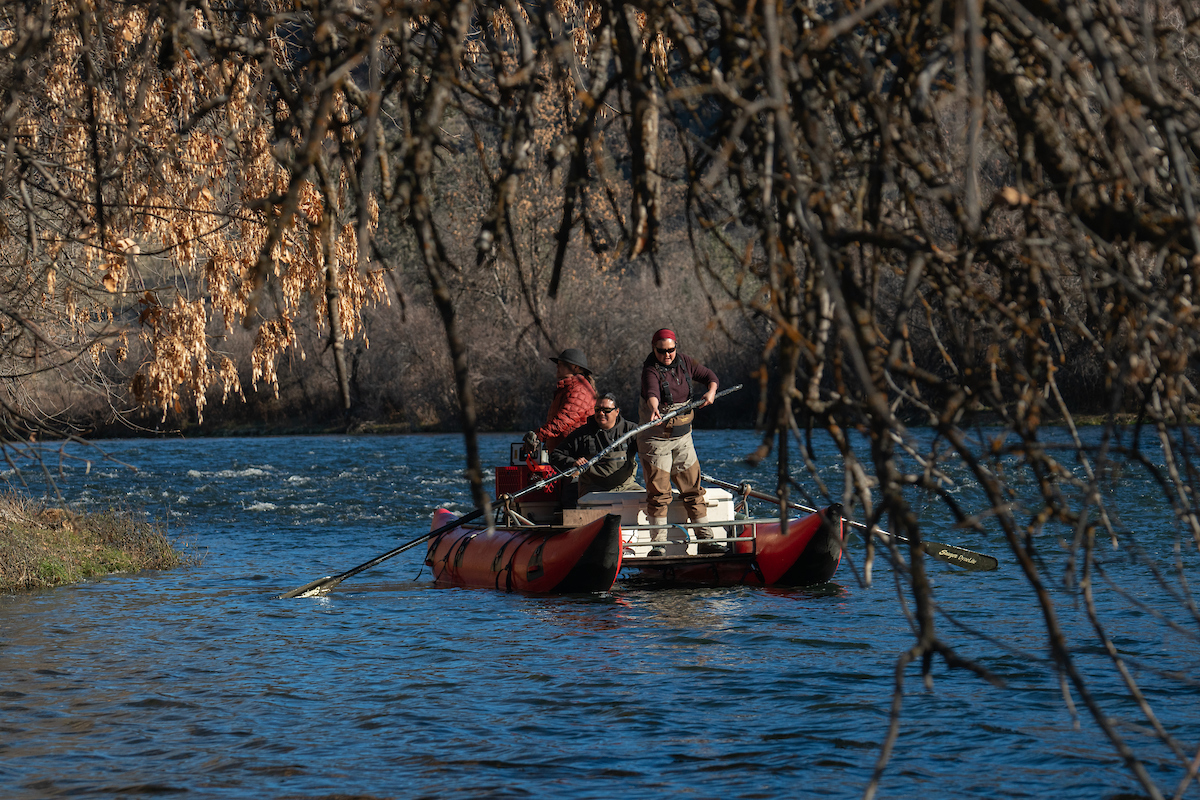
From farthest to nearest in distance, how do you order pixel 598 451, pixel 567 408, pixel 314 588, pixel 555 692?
pixel 314 588
pixel 567 408
pixel 598 451
pixel 555 692

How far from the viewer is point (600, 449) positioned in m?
12.6

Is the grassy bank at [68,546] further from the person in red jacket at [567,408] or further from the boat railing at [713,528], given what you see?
the boat railing at [713,528]

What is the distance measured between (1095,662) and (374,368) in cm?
3873

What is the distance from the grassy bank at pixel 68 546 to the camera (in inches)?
555

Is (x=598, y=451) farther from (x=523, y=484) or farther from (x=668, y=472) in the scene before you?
(x=523, y=484)

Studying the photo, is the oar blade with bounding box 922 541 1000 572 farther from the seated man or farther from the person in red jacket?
the person in red jacket

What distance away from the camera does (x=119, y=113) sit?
5887mm

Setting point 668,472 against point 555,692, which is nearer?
point 555,692

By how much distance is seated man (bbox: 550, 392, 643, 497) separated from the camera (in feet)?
40.9

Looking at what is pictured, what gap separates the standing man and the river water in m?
1.08

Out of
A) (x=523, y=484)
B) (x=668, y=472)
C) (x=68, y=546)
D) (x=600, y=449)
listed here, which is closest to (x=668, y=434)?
(x=668, y=472)

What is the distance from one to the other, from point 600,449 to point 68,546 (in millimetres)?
6898

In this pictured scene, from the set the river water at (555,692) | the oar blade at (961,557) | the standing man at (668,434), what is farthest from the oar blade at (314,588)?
the oar blade at (961,557)

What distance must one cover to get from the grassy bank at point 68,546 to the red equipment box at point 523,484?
5048 mm
